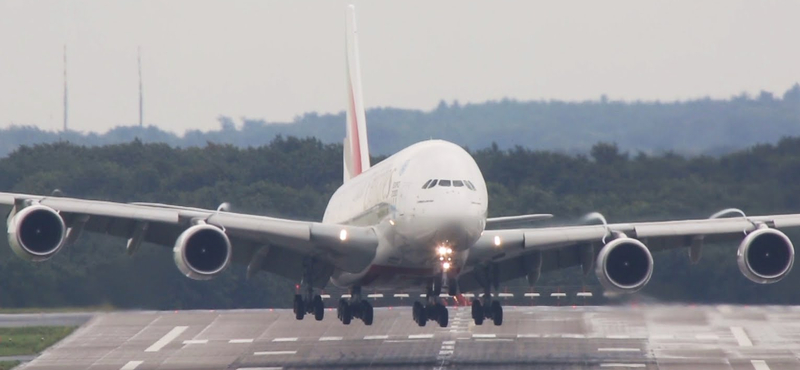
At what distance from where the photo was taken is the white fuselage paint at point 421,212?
3412 centimetres

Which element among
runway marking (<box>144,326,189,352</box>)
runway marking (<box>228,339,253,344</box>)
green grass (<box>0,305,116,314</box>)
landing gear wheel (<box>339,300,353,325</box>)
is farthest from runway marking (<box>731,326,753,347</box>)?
green grass (<box>0,305,116,314</box>)

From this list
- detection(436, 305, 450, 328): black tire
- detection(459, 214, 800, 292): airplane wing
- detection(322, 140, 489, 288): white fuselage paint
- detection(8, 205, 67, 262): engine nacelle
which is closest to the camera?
detection(322, 140, 489, 288): white fuselage paint

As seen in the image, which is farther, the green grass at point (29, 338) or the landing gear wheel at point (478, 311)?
the green grass at point (29, 338)

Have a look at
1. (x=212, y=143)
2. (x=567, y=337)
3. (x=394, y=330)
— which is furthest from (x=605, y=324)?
(x=212, y=143)

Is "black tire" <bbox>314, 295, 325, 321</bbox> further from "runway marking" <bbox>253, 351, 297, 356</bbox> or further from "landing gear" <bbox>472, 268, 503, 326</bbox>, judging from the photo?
"landing gear" <bbox>472, 268, 503, 326</bbox>

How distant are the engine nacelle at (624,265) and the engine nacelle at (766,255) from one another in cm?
266

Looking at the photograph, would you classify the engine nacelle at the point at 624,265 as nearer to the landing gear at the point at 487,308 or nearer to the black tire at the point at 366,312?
the landing gear at the point at 487,308

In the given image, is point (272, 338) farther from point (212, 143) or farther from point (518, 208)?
point (212, 143)

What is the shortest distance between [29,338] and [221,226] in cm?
1609

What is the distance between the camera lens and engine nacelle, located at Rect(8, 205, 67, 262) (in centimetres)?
3638

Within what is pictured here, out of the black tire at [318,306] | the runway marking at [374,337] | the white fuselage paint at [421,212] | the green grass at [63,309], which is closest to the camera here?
the white fuselage paint at [421,212]

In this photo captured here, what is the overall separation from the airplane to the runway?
2930 mm

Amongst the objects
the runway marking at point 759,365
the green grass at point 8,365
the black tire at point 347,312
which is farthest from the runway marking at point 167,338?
the runway marking at point 759,365

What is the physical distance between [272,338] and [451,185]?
1615 centimetres
